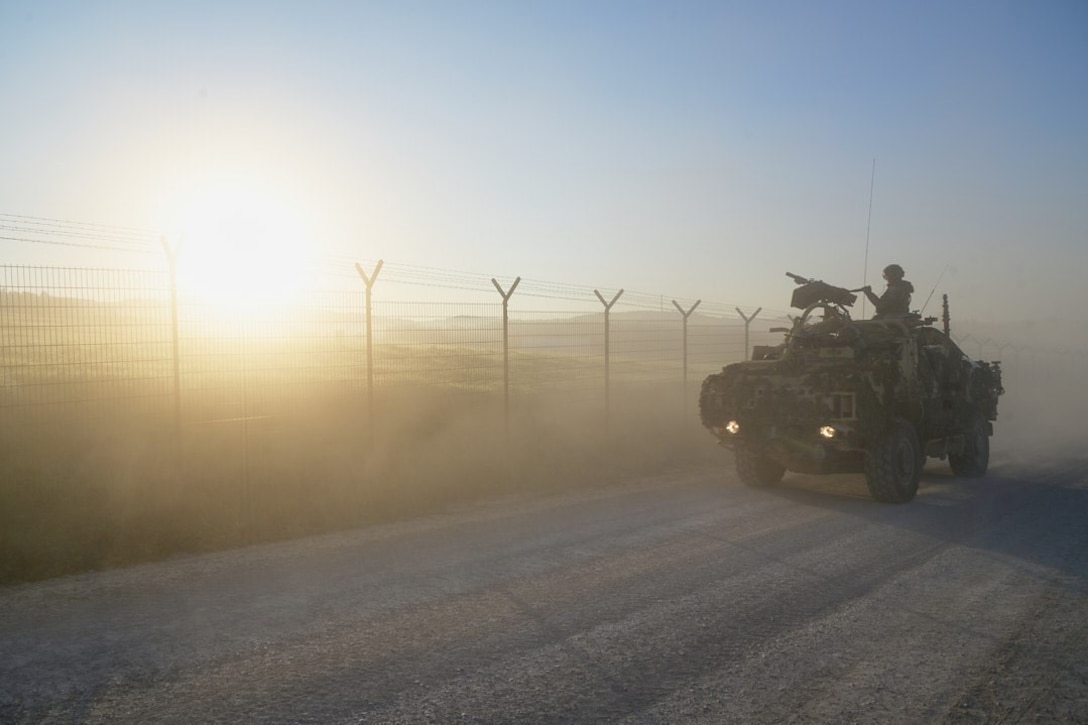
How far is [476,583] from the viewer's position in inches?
273

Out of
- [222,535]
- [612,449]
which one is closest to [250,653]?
[222,535]

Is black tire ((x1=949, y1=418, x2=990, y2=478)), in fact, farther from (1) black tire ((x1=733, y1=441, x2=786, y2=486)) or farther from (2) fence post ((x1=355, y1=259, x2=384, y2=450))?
(2) fence post ((x1=355, y1=259, x2=384, y2=450))

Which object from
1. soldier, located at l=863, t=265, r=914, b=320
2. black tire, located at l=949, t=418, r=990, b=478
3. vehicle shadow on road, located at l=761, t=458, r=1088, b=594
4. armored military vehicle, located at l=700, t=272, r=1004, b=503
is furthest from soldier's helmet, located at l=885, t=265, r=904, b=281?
vehicle shadow on road, located at l=761, t=458, r=1088, b=594

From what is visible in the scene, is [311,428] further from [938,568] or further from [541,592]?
[938,568]

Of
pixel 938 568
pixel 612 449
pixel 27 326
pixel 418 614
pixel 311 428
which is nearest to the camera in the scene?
pixel 418 614

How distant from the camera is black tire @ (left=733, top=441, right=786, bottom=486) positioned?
12.3m

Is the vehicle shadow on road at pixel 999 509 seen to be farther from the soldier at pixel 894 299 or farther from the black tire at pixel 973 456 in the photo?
the soldier at pixel 894 299

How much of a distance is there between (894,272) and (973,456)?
325 centimetres

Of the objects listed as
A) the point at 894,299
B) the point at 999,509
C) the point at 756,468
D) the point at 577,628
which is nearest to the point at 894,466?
the point at 999,509

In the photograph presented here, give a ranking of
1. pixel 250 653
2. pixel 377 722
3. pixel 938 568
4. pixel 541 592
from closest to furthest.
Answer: pixel 377 722
pixel 250 653
pixel 541 592
pixel 938 568

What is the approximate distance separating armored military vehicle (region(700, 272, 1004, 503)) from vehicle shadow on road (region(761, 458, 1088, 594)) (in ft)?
1.67

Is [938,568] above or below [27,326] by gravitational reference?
below

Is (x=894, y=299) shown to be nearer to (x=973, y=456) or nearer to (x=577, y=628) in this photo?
(x=973, y=456)

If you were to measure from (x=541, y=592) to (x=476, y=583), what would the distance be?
599mm
